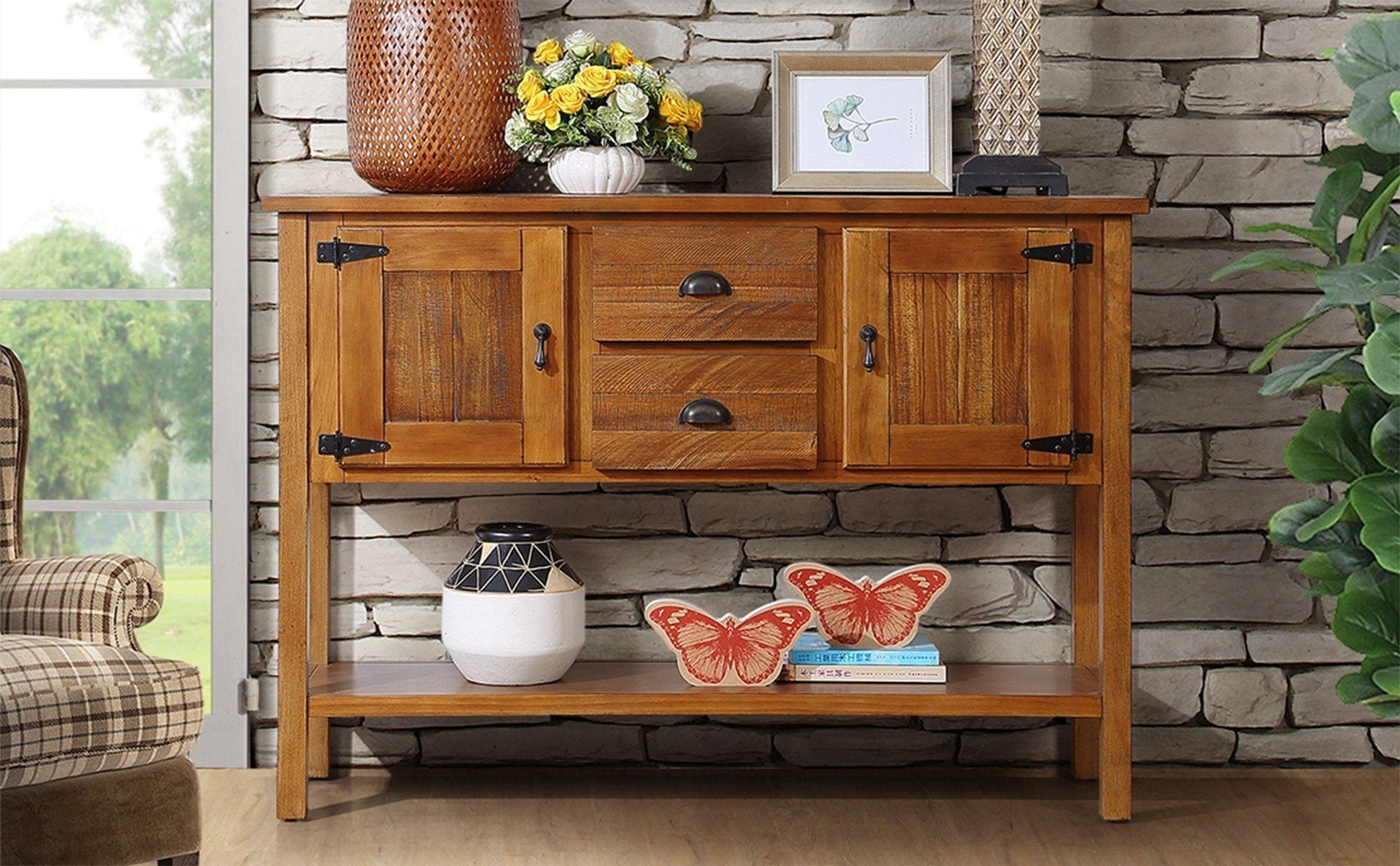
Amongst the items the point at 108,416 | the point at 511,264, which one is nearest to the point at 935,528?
the point at 511,264

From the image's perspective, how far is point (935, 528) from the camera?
8.50 feet

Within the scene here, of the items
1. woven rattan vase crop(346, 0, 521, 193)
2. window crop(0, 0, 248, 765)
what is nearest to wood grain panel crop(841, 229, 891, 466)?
woven rattan vase crop(346, 0, 521, 193)

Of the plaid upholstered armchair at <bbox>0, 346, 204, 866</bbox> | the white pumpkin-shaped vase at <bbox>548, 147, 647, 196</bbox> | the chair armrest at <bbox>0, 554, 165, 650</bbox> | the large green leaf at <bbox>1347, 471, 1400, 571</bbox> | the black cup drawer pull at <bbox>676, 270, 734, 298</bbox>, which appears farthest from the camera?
the white pumpkin-shaped vase at <bbox>548, 147, 647, 196</bbox>

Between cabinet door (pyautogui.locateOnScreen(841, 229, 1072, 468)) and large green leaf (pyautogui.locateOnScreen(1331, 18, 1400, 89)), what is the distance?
489 mm

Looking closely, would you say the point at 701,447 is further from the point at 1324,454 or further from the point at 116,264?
the point at 116,264

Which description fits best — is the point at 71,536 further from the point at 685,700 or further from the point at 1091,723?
the point at 1091,723

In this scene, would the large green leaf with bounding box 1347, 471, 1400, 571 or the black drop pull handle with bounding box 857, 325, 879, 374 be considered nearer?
the large green leaf with bounding box 1347, 471, 1400, 571

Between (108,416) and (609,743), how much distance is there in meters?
1.22

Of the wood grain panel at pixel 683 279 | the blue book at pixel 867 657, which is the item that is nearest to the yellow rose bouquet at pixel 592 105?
the wood grain panel at pixel 683 279

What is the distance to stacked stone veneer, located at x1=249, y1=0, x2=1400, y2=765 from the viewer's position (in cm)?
256

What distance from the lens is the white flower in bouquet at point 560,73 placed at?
2223 millimetres

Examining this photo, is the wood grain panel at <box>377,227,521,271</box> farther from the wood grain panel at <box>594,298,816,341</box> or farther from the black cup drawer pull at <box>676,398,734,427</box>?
the black cup drawer pull at <box>676,398,734,427</box>

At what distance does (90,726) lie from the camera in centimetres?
161

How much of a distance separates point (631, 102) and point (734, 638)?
0.94 meters
